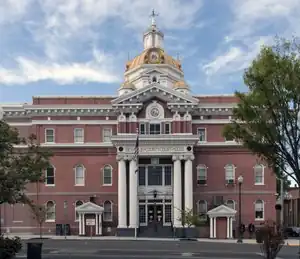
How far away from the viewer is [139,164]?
58344mm

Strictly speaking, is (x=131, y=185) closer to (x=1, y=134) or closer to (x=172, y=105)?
(x=172, y=105)

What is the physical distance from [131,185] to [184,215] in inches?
238

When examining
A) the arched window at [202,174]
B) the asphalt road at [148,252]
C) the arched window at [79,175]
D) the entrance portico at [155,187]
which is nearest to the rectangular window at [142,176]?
the entrance portico at [155,187]

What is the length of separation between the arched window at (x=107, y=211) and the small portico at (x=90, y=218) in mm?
1552

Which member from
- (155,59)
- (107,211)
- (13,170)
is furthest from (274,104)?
(155,59)

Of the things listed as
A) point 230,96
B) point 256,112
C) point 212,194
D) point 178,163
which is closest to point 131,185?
point 178,163

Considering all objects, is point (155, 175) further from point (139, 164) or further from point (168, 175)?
point (139, 164)

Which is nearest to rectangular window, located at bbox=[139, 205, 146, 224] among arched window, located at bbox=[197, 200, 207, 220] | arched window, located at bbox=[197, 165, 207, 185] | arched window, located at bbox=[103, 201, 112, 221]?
arched window, located at bbox=[103, 201, 112, 221]

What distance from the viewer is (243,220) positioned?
58.6m

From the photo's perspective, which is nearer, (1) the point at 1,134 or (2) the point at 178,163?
(1) the point at 1,134

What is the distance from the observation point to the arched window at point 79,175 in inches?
2341

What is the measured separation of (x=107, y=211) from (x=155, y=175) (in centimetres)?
624

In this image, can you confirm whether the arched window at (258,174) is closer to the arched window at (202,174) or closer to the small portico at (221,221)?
the arched window at (202,174)

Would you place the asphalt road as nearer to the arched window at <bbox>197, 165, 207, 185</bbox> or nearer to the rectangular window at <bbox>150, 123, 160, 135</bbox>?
the arched window at <bbox>197, 165, 207, 185</bbox>
